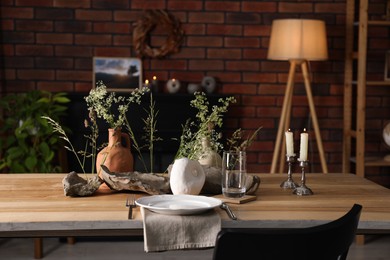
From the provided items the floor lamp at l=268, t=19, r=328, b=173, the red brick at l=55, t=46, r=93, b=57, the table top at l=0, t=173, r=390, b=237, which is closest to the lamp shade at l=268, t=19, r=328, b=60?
the floor lamp at l=268, t=19, r=328, b=173

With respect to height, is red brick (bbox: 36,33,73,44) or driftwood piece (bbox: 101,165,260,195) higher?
red brick (bbox: 36,33,73,44)

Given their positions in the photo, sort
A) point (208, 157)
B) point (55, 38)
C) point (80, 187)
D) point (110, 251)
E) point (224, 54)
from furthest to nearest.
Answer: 1. point (224, 54)
2. point (55, 38)
3. point (110, 251)
4. point (208, 157)
5. point (80, 187)

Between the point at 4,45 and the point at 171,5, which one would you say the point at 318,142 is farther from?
the point at 4,45

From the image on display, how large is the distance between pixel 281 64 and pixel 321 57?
46cm

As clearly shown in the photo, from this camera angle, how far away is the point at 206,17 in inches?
173

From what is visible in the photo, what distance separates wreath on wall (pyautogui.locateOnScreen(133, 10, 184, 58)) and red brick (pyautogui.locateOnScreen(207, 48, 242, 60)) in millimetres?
229

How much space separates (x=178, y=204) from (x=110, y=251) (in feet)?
5.83

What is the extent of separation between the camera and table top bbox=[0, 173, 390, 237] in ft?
5.69

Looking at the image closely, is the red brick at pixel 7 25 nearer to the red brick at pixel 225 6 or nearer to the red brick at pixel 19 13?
the red brick at pixel 19 13

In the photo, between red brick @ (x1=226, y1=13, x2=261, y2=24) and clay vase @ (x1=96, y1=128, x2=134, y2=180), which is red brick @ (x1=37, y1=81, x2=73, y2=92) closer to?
red brick @ (x1=226, y1=13, x2=261, y2=24)

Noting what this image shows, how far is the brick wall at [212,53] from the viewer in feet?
14.2

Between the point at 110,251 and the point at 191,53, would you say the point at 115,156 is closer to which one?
the point at 110,251

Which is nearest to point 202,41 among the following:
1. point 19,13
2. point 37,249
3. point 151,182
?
point 19,13

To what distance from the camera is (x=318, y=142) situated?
4219mm
